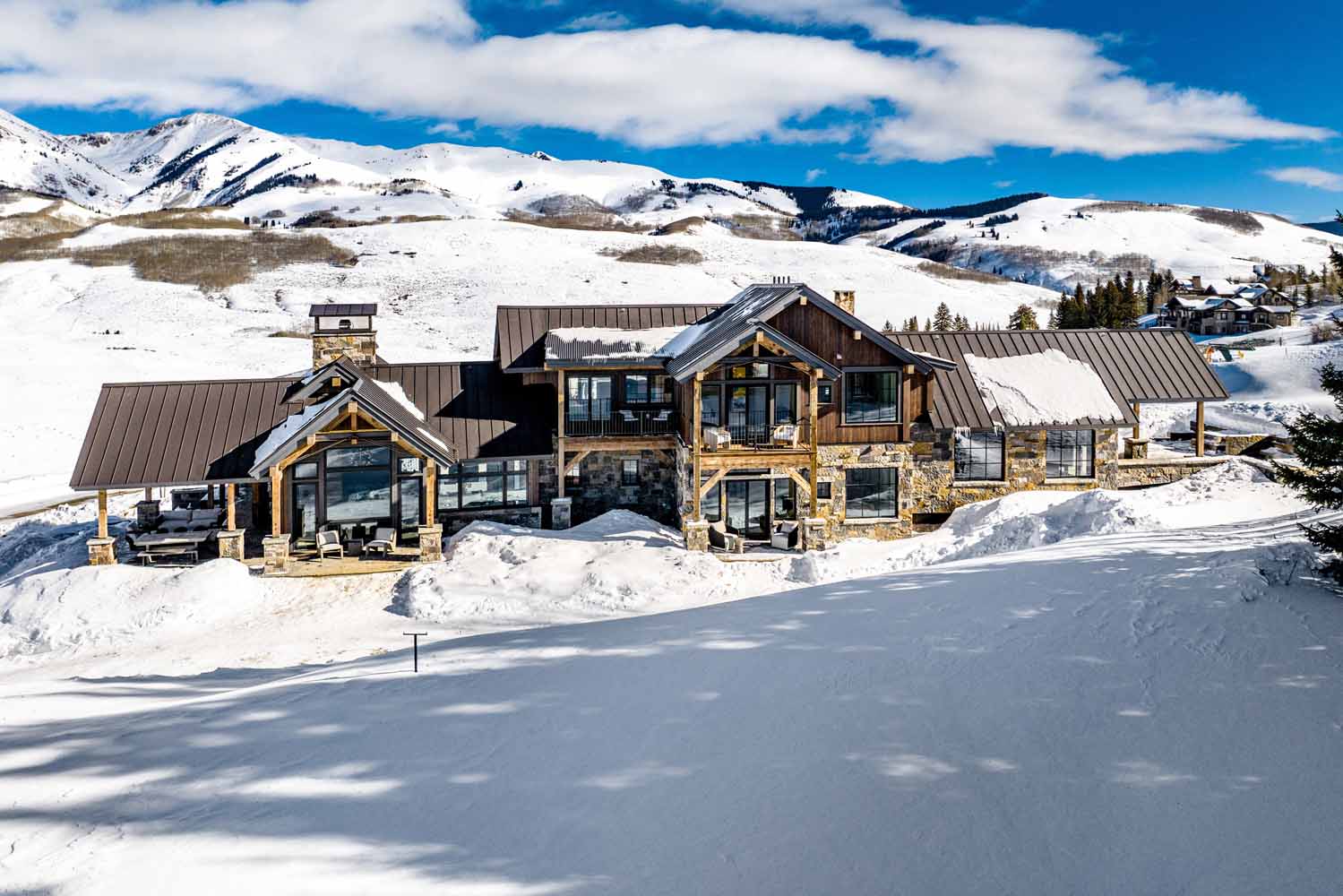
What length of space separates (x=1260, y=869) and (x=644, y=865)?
170 inches

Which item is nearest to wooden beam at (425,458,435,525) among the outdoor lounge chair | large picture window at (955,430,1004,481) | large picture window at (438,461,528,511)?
large picture window at (438,461,528,511)

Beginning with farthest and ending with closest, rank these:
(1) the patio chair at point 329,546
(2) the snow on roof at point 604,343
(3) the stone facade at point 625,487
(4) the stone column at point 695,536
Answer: (3) the stone facade at point 625,487, (2) the snow on roof at point 604,343, (4) the stone column at point 695,536, (1) the patio chair at point 329,546

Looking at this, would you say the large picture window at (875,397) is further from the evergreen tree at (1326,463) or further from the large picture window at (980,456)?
the evergreen tree at (1326,463)

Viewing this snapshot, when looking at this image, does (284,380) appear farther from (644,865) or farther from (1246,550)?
(1246,550)

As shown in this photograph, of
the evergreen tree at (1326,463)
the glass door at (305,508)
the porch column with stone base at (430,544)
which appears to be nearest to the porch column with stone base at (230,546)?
the glass door at (305,508)

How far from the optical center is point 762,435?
22.0m

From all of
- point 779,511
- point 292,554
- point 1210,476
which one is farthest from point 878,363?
point 292,554

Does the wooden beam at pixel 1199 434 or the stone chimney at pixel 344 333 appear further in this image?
the wooden beam at pixel 1199 434

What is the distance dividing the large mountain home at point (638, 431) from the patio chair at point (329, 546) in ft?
0.20

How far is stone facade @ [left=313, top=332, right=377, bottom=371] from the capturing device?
893 inches

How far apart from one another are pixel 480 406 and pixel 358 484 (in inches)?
149

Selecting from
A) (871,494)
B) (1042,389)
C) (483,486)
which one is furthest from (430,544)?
(1042,389)

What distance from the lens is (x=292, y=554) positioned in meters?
20.0

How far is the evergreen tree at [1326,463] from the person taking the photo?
10539 millimetres
